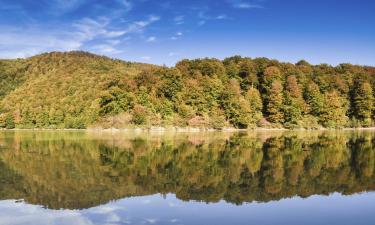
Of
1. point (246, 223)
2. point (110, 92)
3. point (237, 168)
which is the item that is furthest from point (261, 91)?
point (246, 223)

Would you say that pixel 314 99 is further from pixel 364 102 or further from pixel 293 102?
pixel 364 102

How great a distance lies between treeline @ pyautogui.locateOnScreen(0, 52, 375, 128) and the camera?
6756cm

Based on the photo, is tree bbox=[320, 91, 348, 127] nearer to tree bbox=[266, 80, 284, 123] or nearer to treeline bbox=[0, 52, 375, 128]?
treeline bbox=[0, 52, 375, 128]

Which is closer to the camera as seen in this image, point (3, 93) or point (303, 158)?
point (303, 158)

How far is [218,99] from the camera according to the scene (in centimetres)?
7319

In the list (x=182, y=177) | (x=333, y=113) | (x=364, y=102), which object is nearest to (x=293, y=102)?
(x=333, y=113)

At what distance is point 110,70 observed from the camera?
120 meters

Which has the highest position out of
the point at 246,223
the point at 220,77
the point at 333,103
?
the point at 220,77

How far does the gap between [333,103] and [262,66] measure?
1661 cm

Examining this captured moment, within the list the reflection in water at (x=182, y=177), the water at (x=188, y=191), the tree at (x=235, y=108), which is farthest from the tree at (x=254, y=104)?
the water at (x=188, y=191)

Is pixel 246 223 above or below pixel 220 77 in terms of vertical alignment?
below

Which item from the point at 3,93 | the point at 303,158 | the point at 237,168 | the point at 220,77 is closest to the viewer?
the point at 237,168

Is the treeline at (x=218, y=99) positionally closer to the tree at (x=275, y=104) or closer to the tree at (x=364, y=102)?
the tree at (x=364, y=102)

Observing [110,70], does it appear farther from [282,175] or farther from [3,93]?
[282,175]
